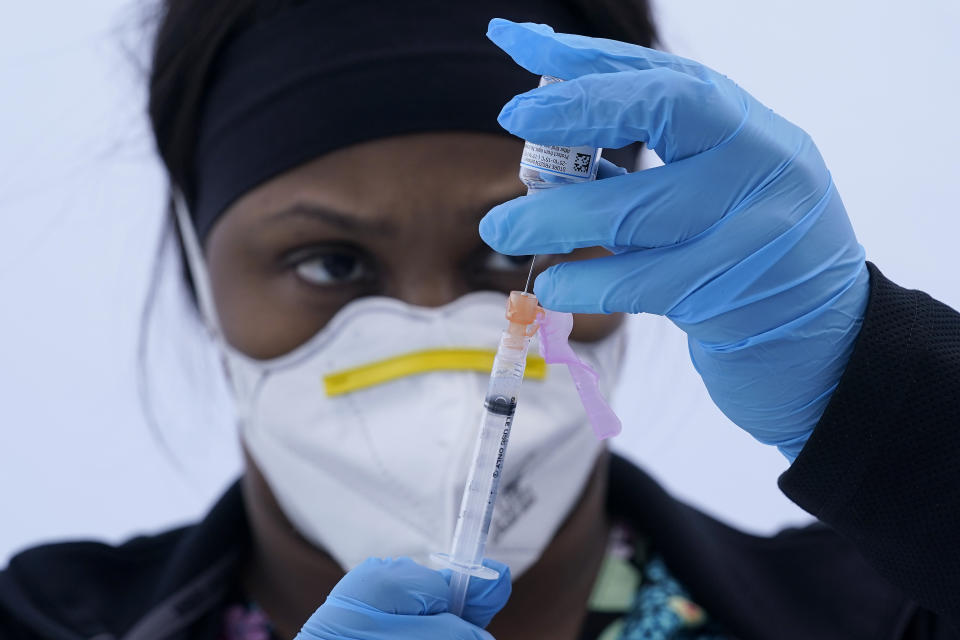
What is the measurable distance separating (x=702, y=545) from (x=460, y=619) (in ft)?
1.98

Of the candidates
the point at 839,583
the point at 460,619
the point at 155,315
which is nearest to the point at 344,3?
the point at 155,315

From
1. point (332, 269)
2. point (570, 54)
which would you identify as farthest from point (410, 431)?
point (570, 54)

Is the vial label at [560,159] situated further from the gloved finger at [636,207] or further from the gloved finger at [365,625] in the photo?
the gloved finger at [365,625]

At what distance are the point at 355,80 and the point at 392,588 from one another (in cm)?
69

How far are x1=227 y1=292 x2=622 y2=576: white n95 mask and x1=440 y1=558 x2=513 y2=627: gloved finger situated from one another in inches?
7.1

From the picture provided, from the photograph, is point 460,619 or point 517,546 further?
point 517,546

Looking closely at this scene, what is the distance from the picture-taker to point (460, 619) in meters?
0.96

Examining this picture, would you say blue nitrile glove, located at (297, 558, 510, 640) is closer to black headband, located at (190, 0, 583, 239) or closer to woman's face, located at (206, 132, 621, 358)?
woman's face, located at (206, 132, 621, 358)

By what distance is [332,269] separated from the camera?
132 centimetres

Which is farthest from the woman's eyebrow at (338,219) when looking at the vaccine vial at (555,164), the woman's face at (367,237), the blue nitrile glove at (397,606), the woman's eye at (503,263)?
the blue nitrile glove at (397,606)

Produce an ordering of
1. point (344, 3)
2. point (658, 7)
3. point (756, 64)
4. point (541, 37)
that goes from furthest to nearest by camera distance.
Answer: point (756, 64), point (658, 7), point (344, 3), point (541, 37)

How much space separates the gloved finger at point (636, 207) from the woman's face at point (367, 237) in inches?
13.4

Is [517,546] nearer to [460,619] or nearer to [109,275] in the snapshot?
[460,619]

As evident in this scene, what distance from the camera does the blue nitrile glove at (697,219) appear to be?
86 centimetres
